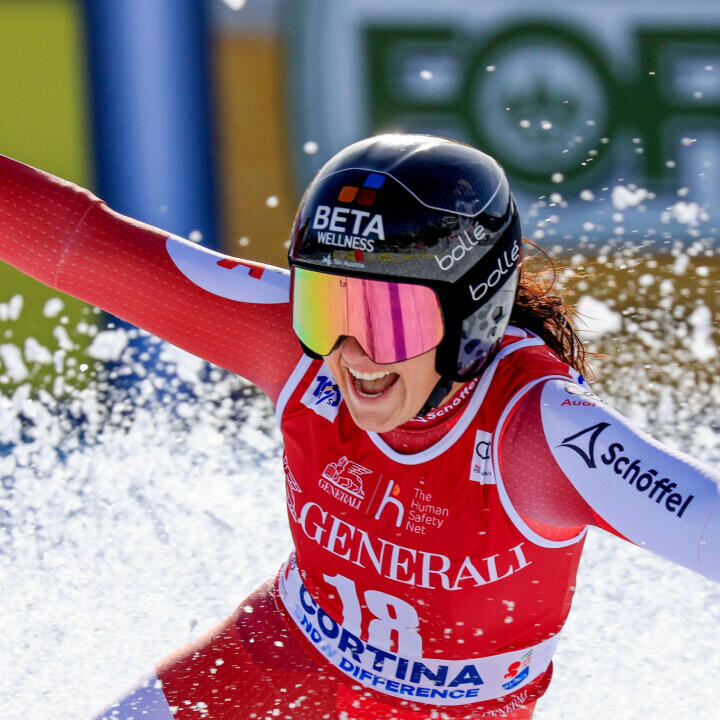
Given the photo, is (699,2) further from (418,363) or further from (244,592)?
(418,363)

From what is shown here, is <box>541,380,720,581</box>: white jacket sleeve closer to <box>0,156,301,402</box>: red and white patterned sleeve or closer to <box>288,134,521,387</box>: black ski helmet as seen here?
<box>288,134,521,387</box>: black ski helmet

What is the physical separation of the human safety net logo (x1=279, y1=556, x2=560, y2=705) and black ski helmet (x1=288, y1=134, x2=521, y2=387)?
51 centimetres

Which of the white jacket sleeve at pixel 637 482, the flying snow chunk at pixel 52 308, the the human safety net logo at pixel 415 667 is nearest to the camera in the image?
the white jacket sleeve at pixel 637 482

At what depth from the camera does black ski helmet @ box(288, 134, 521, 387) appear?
1.83 metres

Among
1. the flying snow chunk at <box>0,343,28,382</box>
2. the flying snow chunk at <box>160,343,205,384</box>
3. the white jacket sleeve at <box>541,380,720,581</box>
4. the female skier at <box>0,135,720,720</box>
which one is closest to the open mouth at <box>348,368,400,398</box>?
the female skier at <box>0,135,720,720</box>

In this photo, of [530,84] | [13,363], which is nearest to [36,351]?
[13,363]

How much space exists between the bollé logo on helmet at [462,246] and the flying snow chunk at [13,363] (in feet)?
12.2

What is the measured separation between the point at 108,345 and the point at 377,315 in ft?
11.5

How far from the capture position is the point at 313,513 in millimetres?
2086

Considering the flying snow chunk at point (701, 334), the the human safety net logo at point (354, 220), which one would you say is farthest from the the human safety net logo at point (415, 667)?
the flying snow chunk at point (701, 334)

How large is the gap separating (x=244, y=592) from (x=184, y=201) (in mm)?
2193

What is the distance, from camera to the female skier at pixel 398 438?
1822 millimetres

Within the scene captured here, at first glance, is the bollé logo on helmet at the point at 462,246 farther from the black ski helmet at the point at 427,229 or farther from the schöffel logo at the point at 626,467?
the schöffel logo at the point at 626,467

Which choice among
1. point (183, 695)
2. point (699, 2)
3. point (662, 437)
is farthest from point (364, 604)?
point (699, 2)
